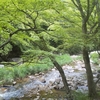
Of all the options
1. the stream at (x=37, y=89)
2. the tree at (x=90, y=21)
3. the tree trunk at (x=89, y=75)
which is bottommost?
the stream at (x=37, y=89)

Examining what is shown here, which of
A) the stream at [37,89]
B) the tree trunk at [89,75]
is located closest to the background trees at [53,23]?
the tree trunk at [89,75]

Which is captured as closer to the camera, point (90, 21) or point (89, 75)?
point (90, 21)

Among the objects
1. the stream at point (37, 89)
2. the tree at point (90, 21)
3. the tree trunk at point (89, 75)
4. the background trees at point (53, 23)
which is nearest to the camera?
the background trees at point (53, 23)

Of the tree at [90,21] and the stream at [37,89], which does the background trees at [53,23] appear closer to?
the tree at [90,21]

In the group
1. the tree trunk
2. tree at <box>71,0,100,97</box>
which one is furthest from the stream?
tree at <box>71,0,100,97</box>

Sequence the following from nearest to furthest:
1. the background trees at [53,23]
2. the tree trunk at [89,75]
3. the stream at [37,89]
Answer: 1. the background trees at [53,23]
2. the tree trunk at [89,75]
3. the stream at [37,89]

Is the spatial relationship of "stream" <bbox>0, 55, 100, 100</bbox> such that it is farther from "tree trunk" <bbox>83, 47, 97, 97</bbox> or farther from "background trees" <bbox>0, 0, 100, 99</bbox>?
"background trees" <bbox>0, 0, 100, 99</bbox>

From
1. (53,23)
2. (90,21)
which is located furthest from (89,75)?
(53,23)

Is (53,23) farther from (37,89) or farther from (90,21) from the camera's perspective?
(37,89)

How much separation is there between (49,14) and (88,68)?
256cm

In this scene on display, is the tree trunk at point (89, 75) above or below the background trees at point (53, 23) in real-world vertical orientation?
below

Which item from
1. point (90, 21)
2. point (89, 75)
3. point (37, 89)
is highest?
point (90, 21)

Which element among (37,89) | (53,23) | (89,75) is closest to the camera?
(53,23)

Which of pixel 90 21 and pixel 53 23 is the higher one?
pixel 53 23
